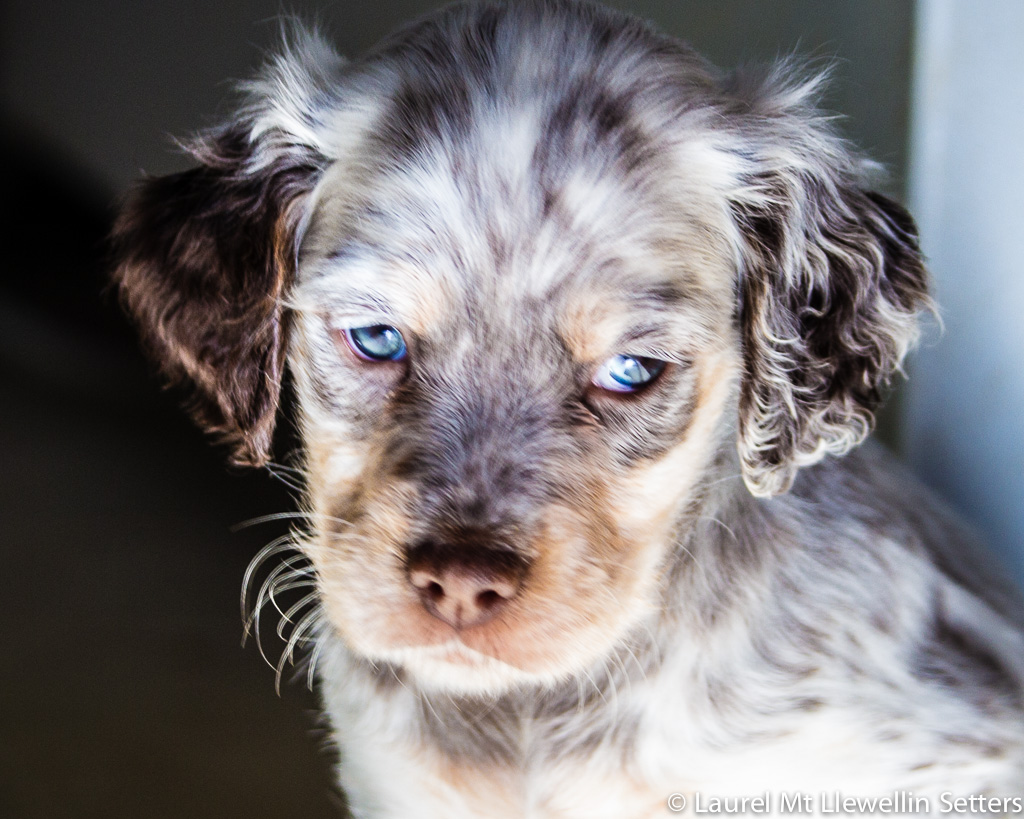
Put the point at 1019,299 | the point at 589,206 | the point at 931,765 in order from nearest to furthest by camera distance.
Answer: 1. the point at 589,206
2. the point at 931,765
3. the point at 1019,299

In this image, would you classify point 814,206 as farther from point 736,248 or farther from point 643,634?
point 643,634

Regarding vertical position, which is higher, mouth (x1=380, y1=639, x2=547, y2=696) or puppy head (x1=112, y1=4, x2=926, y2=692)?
puppy head (x1=112, y1=4, x2=926, y2=692)

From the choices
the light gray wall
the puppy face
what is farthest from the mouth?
the light gray wall


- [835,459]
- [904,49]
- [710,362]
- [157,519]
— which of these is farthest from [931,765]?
[157,519]

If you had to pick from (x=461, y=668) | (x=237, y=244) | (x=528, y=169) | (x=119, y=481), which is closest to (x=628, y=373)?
(x=528, y=169)

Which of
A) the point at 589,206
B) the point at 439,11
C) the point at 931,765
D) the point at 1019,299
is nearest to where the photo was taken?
the point at 589,206

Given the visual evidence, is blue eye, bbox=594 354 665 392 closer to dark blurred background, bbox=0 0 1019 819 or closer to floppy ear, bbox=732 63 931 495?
floppy ear, bbox=732 63 931 495

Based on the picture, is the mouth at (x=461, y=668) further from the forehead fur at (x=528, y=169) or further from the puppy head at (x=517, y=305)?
the forehead fur at (x=528, y=169)

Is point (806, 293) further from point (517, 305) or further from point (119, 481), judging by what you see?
point (119, 481)
